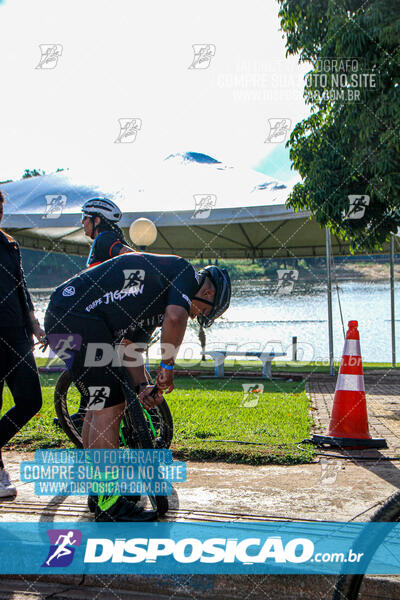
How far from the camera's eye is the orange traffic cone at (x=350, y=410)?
15.4 feet

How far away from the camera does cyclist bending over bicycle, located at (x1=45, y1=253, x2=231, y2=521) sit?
3004 millimetres

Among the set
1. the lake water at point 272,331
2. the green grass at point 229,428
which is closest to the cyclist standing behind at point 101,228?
the green grass at point 229,428

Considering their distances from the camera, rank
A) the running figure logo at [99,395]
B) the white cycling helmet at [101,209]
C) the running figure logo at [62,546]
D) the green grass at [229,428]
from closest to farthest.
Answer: the running figure logo at [62,546]
the running figure logo at [99,395]
the white cycling helmet at [101,209]
the green grass at [229,428]

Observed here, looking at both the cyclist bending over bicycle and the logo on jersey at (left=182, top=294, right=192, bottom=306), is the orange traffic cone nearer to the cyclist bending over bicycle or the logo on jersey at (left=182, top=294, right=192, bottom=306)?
the cyclist bending over bicycle

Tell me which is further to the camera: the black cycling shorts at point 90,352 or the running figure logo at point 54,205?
the running figure logo at point 54,205

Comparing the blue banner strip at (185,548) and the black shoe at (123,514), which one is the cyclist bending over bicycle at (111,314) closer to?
the black shoe at (123,514)

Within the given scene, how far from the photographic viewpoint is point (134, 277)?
9.92ft

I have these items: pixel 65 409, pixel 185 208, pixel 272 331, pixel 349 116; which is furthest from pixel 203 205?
pixel 272 331

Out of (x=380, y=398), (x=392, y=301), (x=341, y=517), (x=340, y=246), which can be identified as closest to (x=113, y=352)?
(x=341, y=517)

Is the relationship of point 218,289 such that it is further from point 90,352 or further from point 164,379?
point 90,352

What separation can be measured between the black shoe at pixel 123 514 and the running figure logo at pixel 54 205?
9.51 meters

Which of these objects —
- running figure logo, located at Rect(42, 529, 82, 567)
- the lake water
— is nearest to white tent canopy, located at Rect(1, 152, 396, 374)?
the lake water

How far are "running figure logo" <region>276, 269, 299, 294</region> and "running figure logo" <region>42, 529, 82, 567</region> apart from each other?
342 inches

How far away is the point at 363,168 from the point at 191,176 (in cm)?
620
